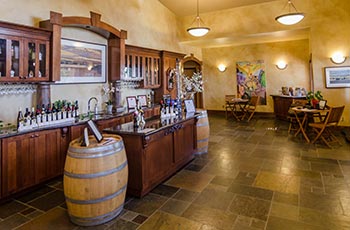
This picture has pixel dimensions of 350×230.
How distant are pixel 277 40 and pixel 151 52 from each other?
5.69m

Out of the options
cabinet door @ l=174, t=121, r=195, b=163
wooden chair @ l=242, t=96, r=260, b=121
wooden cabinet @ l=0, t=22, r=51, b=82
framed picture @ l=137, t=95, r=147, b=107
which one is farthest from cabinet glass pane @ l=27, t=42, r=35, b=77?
wooden chair @ l=242, t=96, r=260, b=121

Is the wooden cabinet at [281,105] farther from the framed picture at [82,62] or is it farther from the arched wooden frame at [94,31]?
the framed picture at [82,62]

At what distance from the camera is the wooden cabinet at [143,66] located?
583 centimetres

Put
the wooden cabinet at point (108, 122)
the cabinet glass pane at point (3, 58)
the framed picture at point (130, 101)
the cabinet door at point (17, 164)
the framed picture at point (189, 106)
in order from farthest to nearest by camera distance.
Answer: the framed picture at point (130, 101), the framed picture at point (189, 106), the wooden cabinet at point (108, 122), the cabinet glass pane at point (3, 58), the cabinet door at point (17, 164)

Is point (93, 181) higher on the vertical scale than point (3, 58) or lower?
lower

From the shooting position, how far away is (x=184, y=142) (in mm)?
4168

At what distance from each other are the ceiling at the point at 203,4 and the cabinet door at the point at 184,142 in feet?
15.8

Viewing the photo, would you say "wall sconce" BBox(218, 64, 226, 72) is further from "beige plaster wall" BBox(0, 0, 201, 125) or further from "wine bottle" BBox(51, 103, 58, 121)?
"wine bottle" BBox(51, 103, 58, 121)

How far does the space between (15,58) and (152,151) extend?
7.76ft

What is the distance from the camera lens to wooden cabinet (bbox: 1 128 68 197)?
9.75 feet

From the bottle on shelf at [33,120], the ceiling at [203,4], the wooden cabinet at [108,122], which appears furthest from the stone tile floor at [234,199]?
the ceiling at [203,4]

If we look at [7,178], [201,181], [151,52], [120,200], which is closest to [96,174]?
[120,200]

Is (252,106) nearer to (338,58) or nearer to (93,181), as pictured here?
(338,58)

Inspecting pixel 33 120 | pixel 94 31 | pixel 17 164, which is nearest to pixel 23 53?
pixel 33 120
